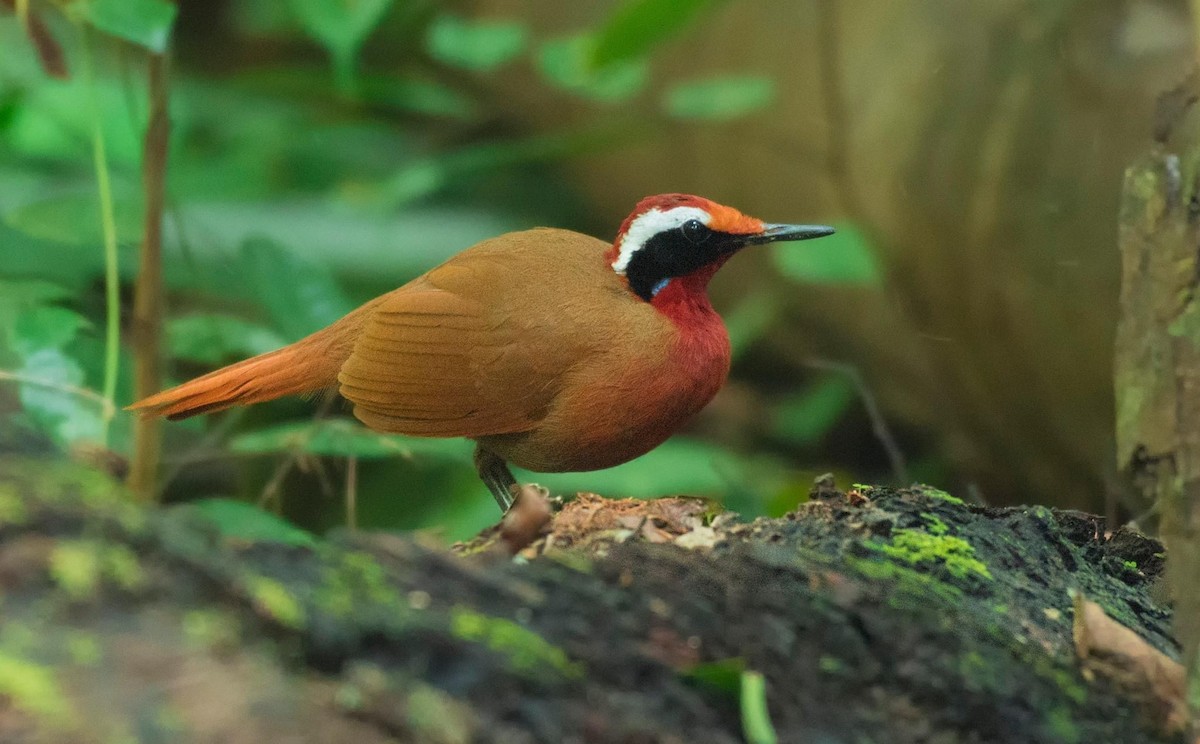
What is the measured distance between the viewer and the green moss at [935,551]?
197cm

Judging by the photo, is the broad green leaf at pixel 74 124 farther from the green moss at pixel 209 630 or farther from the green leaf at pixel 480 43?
the green moss at pixel 209 630

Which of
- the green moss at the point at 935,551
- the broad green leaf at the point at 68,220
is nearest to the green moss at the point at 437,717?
the green moss at the point at 935,551

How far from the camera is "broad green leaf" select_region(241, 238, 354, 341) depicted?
3301mm

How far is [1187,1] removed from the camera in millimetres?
3703

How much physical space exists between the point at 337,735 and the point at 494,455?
1761 mm

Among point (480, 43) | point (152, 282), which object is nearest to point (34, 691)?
point (152, 282)

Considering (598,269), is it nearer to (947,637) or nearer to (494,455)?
(494,455)

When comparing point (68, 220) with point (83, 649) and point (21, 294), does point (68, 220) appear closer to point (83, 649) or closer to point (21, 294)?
point (21, 294)

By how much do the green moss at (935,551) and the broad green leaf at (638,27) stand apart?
2.08m

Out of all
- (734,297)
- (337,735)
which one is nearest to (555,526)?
(337,735)

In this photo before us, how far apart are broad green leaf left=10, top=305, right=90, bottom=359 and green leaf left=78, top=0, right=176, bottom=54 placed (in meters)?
0.63

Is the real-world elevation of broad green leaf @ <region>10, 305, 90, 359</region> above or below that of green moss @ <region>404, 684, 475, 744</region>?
above

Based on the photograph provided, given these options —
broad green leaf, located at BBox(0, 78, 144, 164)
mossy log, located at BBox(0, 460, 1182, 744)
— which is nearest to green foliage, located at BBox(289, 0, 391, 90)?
broad green leaf, located at BBox(0, 78, 144, 164)

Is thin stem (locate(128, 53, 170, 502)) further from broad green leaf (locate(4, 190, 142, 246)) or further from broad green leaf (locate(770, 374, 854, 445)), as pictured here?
broad green leaf (locate(770, 374, 854, 445))
